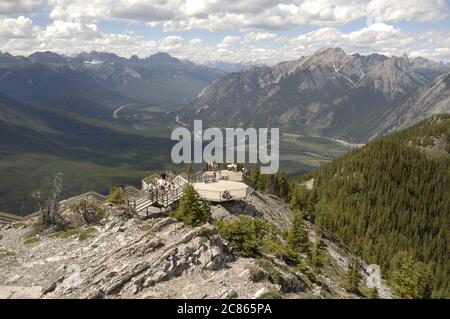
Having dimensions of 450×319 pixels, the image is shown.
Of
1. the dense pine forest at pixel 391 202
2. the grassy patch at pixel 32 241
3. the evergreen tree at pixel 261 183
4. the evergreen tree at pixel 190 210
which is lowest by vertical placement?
the dense pine forest at pixel 391 202

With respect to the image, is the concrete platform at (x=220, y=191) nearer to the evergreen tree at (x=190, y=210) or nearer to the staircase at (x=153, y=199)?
the staircase at (x=153, y=199)

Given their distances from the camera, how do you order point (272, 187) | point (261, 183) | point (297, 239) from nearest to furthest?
point (297, 239)
point (261, 183)
point (272, 187)

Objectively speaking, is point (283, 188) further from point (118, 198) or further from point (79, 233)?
point (79, 233)

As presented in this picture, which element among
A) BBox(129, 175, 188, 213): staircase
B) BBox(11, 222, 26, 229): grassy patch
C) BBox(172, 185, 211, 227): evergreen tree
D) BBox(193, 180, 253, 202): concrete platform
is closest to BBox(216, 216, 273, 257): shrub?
BBox(172, 185, 211, 227): evergreen tree

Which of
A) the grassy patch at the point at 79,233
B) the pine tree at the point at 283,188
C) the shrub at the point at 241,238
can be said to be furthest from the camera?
the pine tree at the point at 283,188

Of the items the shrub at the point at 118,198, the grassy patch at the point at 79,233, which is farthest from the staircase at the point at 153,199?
the grassy patch at the point at 79,233

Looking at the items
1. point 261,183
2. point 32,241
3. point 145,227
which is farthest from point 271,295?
point 261,183

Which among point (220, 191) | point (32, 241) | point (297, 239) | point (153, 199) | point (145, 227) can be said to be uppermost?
point (153, 199)

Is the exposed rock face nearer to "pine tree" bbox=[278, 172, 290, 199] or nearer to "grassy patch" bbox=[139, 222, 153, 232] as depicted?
"grassy patch" bbox=[139, 222, 153, 232]

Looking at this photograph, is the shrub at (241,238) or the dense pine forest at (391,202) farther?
the dense pine forest at (391,202)

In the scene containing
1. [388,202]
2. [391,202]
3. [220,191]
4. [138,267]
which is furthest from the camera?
[391,202]
